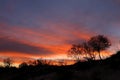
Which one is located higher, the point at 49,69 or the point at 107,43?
the point at 107,43

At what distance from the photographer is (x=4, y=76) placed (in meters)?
30.3

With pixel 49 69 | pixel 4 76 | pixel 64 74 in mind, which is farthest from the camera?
pixel 4 76

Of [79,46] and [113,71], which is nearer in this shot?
[113,71]

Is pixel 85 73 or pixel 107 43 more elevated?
pixel 107 43

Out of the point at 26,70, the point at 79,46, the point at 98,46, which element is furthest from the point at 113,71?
the point at 79,46

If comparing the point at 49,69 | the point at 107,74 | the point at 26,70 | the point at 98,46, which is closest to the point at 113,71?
the point at 107,74

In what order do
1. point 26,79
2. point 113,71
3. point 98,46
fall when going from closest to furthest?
1. point 113,71
2. point 26,79
3. point 98,46

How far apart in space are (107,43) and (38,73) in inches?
2961

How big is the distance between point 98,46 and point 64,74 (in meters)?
75.5

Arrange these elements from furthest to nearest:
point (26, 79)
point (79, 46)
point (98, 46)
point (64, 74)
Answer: point (79, 46) → point (98, 46) → point (26, 79) → point (64, 74)

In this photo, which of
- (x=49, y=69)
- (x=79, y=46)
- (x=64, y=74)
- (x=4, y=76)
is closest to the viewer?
(x=64, y=74)

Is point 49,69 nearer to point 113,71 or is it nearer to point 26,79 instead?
point 26,79

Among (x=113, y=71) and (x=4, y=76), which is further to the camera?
(x=4, y=76)

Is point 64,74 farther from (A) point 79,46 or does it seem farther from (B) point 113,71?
(A) point 79,46
